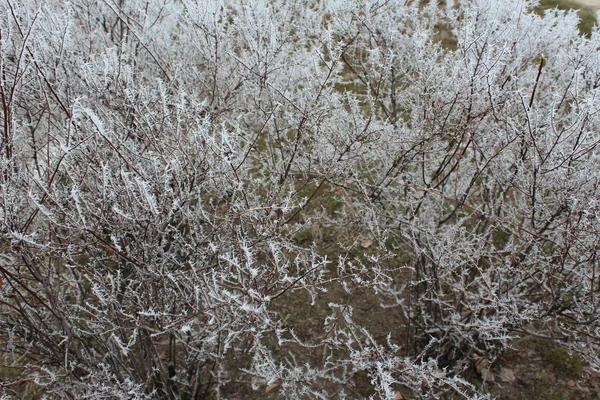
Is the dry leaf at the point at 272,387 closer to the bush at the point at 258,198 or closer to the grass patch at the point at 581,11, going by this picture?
the bush at the point at 258,198

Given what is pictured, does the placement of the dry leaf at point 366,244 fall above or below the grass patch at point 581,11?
below

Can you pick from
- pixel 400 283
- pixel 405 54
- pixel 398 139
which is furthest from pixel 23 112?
pixel 400 283

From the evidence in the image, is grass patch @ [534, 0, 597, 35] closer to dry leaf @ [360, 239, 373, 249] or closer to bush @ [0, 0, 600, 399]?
bush @ [0, 0, 600, 399]

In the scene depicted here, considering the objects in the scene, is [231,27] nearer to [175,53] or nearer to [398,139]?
[175,53]

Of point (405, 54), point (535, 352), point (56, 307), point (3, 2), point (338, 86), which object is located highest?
point (3, 2)

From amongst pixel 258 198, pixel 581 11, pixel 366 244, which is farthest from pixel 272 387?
pixel 581 11

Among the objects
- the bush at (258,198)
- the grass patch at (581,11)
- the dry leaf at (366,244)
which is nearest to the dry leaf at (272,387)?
the bush at (258,198)

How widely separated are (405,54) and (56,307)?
9.33 feet

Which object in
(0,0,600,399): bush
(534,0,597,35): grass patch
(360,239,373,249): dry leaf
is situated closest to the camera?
(0,0,600,399): bush

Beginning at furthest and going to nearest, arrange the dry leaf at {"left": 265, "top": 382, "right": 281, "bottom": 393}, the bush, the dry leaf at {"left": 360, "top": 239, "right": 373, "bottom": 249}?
the dry leaf at {"left": 360, "top": 239, "right": 373, "bottom": 249}, the dry leaf at {"left": 265, "top": 382, "right": 281, "bottom": 393}, the bush

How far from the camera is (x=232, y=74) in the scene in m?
4.02

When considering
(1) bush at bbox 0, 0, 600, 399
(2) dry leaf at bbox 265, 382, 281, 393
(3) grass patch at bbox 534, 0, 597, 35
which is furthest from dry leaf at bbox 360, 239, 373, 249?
(3) grass patch at bbox 534, 0, 597, 35

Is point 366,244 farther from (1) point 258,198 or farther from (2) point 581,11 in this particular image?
(2) point 581,11

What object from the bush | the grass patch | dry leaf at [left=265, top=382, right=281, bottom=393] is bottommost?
dry leaf at [left=265, top=382, right=281, bottom=393]
